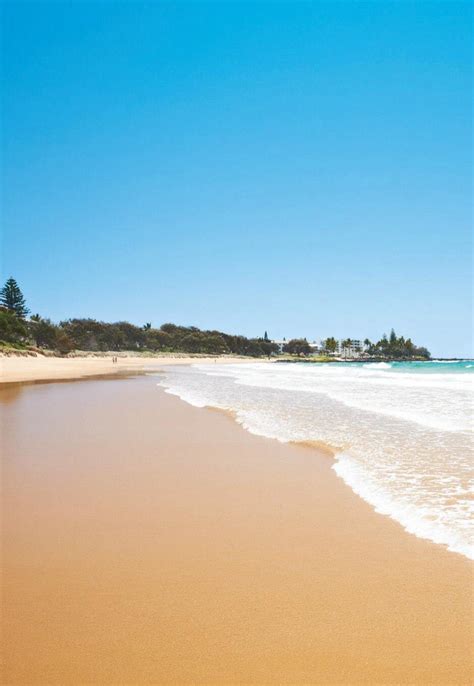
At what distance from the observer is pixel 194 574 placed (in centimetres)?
380

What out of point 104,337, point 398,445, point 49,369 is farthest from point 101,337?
point 398,445

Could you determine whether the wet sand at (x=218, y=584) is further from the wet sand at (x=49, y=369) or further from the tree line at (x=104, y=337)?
the tree line at (x=104, y=337)

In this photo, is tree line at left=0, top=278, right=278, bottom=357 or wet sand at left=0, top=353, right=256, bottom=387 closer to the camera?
wet sand at left=0, top=353, right=256, bottom=387

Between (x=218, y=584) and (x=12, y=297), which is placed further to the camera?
(x=12, y=297)

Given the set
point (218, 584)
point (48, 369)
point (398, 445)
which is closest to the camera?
point (218, 584)

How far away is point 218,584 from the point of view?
3629mm

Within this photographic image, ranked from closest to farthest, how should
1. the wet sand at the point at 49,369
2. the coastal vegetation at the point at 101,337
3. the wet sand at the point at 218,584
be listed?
the wet sand at the point at 218,584 → the wet sand at the point at 49,369 → the coastal vegetation at the point at 101,337

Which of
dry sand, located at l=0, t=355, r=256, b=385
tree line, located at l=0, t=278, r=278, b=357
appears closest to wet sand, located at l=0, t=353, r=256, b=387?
dry sand, located at l=0, t=355, r=256, b=385

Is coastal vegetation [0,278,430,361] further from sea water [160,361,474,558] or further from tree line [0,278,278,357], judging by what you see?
sea water [160,361,474,558]

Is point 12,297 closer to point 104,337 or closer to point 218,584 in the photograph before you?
point 104,337

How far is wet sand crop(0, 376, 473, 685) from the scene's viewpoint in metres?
2.74

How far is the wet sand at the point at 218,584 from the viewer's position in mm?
2742

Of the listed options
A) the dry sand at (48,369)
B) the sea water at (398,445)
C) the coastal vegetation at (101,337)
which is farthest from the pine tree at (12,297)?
the sea water at (398,445)

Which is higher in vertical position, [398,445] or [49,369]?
[398,445]
